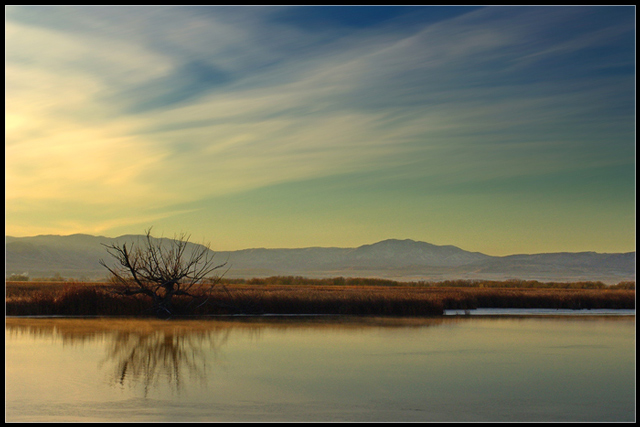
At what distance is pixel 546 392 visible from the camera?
1179 cm

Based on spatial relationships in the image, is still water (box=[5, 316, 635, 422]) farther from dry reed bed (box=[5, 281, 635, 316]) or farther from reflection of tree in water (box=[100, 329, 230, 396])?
dry reed bed (box=[5, 281, 635, 316])

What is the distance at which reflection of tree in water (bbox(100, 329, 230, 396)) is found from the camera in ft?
40.9

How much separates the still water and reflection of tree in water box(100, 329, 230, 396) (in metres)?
0.03

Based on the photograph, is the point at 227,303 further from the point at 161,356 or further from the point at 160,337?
the point at 161,356

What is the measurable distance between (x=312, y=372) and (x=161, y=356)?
3906 millimetres

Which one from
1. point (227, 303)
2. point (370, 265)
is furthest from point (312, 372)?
point (370, 265)

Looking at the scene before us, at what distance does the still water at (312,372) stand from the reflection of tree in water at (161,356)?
3cm

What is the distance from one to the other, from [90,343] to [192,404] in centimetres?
744

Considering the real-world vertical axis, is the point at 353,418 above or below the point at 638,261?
below

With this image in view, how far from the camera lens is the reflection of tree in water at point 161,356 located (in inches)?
490

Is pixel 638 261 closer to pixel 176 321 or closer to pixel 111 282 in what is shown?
pixel 176 321

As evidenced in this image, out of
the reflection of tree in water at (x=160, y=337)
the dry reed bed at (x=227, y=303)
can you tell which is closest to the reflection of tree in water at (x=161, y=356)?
the reflection of tree in water at (x=160, y=337)

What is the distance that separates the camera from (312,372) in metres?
13.3

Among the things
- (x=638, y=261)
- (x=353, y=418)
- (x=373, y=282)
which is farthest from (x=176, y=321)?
(x=373, y=282)
